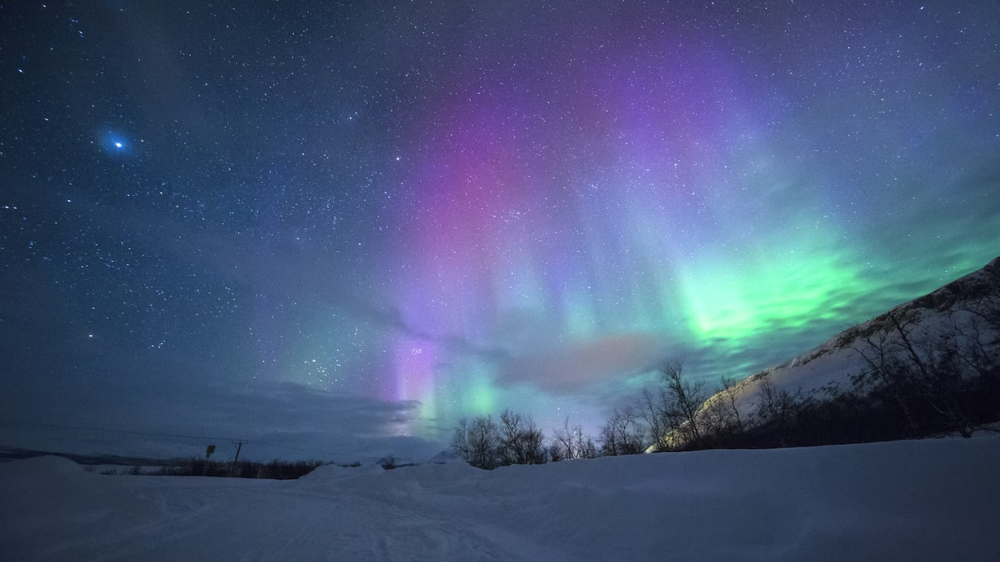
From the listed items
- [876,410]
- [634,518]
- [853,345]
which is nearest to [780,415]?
[876,410]

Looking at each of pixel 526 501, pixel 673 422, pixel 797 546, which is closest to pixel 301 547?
pixel 526 501

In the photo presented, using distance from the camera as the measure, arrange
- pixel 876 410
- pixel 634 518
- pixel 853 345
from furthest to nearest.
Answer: pixel 853 345
pixel 876 410
pixel 634 518

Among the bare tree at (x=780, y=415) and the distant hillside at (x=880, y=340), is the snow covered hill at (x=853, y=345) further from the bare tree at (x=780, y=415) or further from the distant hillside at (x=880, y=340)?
the bare tree at (x=780, y=415)

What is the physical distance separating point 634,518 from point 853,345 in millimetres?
140506

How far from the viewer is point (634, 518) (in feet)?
28.4

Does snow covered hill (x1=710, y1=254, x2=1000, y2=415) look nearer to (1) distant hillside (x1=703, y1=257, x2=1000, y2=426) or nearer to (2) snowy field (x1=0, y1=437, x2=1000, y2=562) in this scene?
(1) distant hillside (x1=703, y1=257, x2=1000, y2=426)

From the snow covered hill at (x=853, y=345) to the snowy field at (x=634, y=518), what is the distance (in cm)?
8597

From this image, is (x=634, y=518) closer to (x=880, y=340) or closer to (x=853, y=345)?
(x=880, y=340)

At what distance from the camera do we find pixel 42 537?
6.76m

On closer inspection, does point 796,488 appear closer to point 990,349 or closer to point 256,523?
point 256,523

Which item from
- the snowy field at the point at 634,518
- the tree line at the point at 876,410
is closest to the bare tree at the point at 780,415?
the tree line at the point at 876,410

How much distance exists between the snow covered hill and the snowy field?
86.0 meters

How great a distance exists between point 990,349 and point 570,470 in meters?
97.6

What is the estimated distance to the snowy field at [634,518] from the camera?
5.18m
